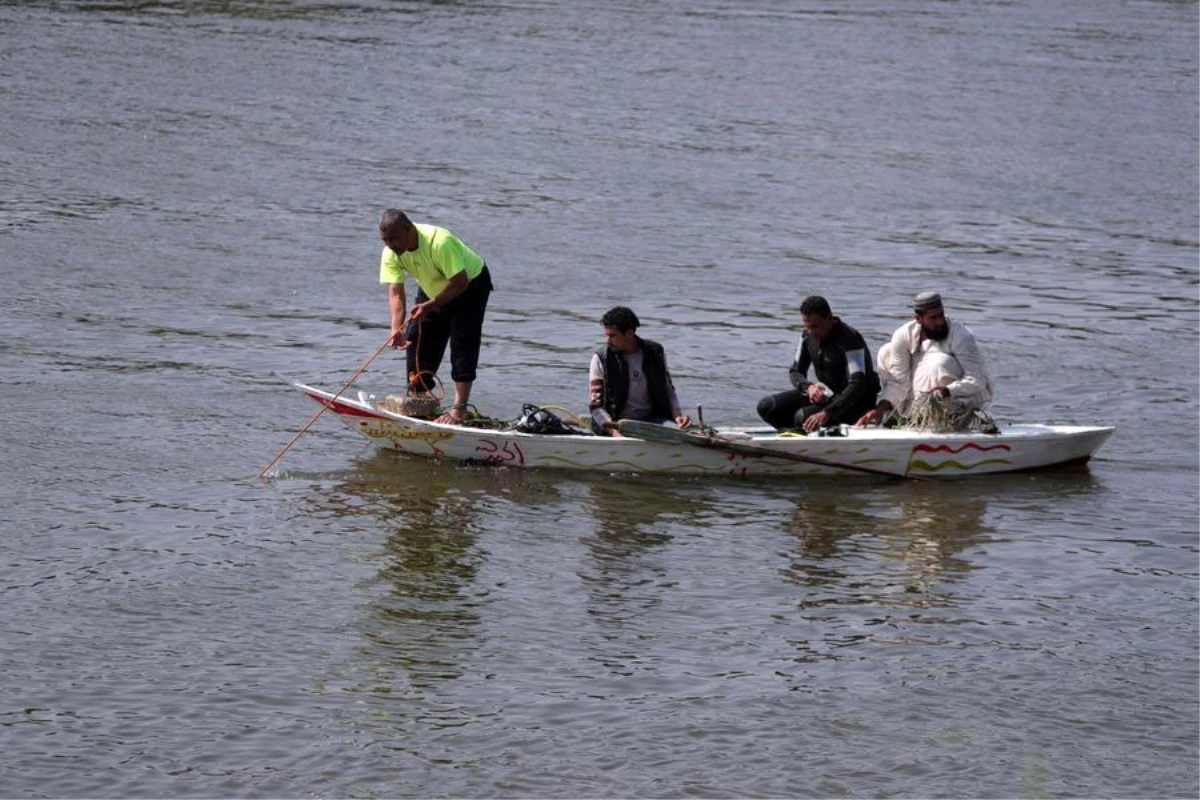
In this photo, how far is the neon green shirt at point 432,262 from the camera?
1262cm

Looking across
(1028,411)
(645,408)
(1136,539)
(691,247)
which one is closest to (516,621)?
(645,408)

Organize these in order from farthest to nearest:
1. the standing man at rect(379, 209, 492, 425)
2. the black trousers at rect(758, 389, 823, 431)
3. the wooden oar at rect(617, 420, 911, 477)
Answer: the black trousers at rect(758, 389, 823, 431), the standing man at rect(379, 209, 492, 425), the wooden oar at rect(617, 420, 911, 477)

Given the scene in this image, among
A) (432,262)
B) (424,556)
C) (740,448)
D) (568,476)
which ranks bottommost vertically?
(424,556)

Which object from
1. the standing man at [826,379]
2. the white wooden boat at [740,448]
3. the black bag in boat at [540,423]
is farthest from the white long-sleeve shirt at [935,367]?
the black bag in boat at [540,423]

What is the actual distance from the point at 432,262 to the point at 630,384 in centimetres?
160

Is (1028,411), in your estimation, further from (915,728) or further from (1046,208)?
(1046,208)

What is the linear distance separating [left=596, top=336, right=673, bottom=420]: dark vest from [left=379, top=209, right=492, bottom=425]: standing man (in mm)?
990

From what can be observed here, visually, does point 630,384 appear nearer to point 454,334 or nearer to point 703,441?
point 703,441

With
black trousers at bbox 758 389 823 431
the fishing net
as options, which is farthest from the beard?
black trousers at bbox 758 389 823 431

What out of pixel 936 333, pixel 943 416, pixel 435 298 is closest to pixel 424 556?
pixel 435 298

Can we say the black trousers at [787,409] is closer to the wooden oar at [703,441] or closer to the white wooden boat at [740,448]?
the white wooden boat at [740,448]

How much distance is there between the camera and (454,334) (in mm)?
12953

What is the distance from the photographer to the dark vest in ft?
41.5

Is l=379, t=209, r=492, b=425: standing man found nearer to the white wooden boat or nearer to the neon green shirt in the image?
the neon green shirt
